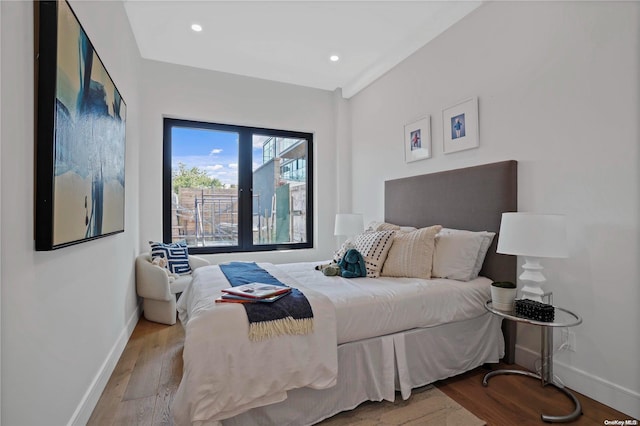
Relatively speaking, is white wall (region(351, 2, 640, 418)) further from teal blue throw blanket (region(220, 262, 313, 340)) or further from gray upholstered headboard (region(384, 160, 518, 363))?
teal blue throw blanket (region(220, 262, 313, 340))

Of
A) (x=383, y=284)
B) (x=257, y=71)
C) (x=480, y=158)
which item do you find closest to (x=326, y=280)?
(x=383, y=284)

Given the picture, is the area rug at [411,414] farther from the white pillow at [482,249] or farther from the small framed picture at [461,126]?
the small framed picture at [461,126]

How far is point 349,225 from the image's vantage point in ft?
12.4

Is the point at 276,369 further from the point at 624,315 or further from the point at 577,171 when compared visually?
the point at 577,171

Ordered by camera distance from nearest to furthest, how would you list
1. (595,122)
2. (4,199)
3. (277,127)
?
(4,199)
(595,122)
(277,127)

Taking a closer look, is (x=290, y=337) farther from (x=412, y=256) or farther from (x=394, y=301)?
(x=412, y=256)

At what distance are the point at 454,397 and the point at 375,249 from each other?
3.65 ft

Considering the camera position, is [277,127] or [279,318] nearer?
[279,318]

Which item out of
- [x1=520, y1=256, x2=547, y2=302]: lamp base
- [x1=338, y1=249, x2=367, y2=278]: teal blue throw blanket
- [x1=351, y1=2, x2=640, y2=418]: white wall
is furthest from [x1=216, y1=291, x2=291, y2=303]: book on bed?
[x1=351, y1=2, x2=640, y2=418]: white wall

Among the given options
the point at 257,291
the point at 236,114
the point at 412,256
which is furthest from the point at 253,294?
the point at 236,114

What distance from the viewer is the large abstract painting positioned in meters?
1.20

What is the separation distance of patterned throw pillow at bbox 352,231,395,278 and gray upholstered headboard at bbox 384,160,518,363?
2.07ft

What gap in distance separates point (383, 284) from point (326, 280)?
1.37ft

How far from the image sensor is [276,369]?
1.52 meters
